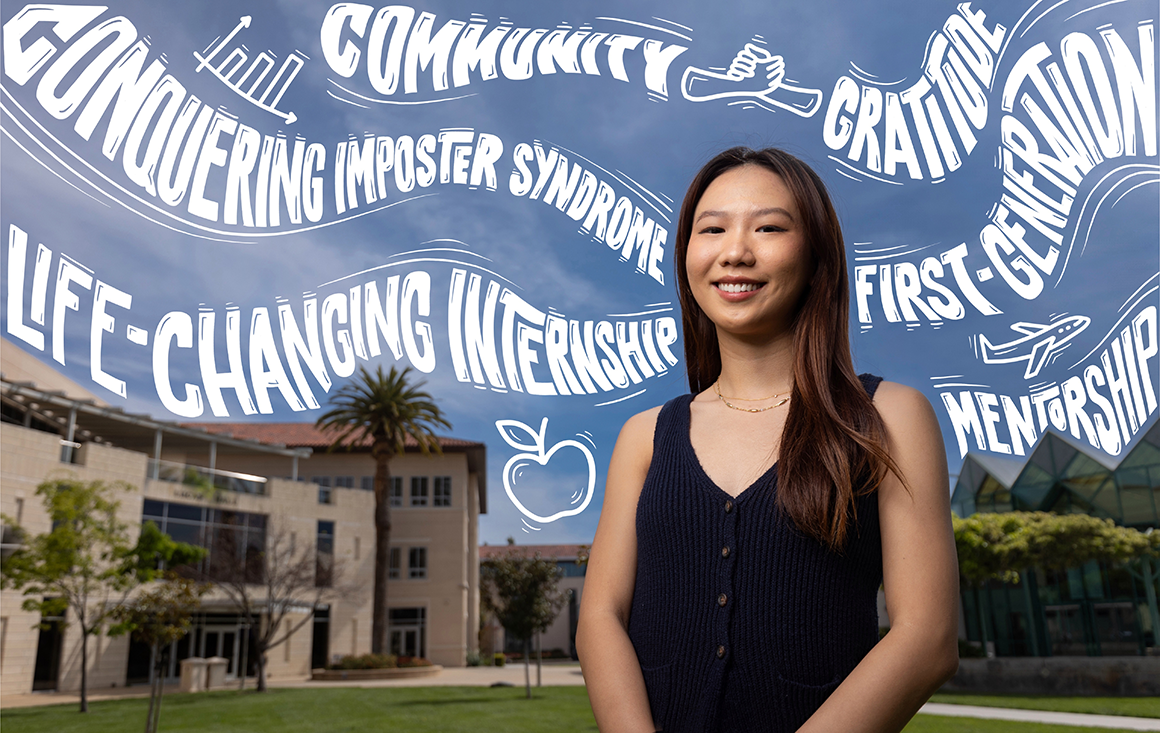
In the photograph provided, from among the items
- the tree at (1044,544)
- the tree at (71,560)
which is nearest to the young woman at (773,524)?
the tree at (71,560)

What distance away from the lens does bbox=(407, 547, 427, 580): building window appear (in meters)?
46.3

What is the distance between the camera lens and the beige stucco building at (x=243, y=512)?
2905cm

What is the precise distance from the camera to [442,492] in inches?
1873

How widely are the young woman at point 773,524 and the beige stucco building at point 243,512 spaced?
104 feet

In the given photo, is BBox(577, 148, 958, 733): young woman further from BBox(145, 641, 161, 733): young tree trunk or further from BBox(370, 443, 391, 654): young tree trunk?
BBox(370, 443, 391, 654): young tree trunk

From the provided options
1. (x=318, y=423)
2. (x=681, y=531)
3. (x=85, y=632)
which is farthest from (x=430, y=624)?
(x=681, y=531)

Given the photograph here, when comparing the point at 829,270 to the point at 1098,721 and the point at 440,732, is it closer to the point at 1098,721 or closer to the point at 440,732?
the point at 440,732

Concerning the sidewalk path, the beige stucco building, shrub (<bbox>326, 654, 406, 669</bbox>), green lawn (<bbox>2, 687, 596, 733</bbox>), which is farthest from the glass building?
the beige stucco building

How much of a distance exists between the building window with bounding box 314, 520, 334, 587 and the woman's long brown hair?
37.3 m

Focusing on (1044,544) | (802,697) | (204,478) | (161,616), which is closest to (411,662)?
(204,478)

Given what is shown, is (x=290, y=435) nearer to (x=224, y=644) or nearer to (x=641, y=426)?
(x=224, y=644)

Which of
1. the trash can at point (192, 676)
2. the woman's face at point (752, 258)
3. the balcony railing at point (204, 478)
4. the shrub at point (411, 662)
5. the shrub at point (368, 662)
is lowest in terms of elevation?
the shrub at point (411, 662)

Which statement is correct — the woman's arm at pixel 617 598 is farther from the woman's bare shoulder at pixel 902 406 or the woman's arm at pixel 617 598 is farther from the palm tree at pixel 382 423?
the palm tree at pixel 382 423

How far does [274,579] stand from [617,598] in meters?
35.6
